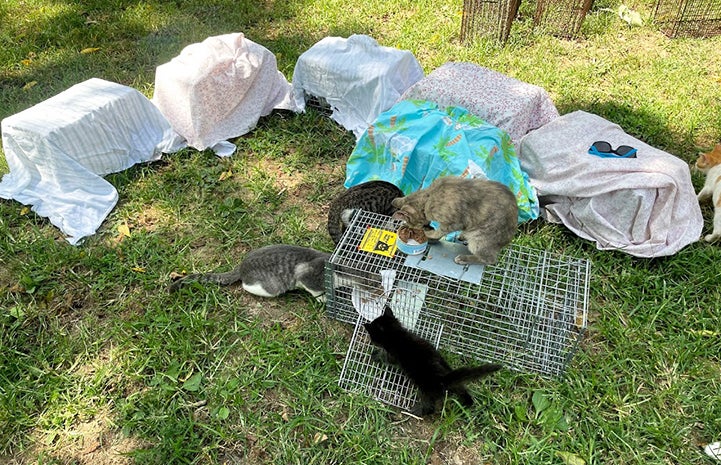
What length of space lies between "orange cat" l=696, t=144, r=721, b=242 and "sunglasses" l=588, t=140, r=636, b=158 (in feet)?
2.39

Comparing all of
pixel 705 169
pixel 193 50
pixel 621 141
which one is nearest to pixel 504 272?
pixel 621 141

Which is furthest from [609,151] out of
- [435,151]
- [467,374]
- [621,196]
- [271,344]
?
[271,344]

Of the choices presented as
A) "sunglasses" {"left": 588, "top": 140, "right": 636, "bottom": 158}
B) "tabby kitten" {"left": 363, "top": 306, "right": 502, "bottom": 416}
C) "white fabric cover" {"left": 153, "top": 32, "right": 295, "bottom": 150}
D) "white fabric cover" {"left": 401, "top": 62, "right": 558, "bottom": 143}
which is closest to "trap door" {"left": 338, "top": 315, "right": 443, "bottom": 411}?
"tabby kitten" {"left": 363, "top": 306, "right": 502, "bottom": 416}

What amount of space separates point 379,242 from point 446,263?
0.41 metres

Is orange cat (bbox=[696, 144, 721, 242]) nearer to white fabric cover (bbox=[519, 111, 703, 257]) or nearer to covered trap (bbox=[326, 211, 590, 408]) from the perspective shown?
white fabric cover (bbox=[519, 111, 703, 257])

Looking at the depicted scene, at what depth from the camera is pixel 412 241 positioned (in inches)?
108

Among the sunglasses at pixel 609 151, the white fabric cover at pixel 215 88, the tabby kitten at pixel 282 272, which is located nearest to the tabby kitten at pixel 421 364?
the tabby kitten at pixel 282 272

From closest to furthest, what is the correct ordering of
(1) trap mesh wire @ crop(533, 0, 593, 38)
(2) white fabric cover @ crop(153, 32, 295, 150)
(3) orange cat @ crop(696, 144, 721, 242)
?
(3) orange cat @ crop(696, 144, 721, 242) → (2) white fabric cover @ crop(153, 32, 295, 150) → (1) trap mesh wire @ crop(533, 0, 593, 38)

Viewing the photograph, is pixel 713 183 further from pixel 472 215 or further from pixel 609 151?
pixel 472 215

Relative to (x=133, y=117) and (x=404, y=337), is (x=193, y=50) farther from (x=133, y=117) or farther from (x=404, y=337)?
(x=404, y=337)

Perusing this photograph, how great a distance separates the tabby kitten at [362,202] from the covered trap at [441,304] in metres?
0.41

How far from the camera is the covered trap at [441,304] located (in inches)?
108

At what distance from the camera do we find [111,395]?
2.82 m

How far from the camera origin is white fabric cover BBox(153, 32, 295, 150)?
4426 mm
